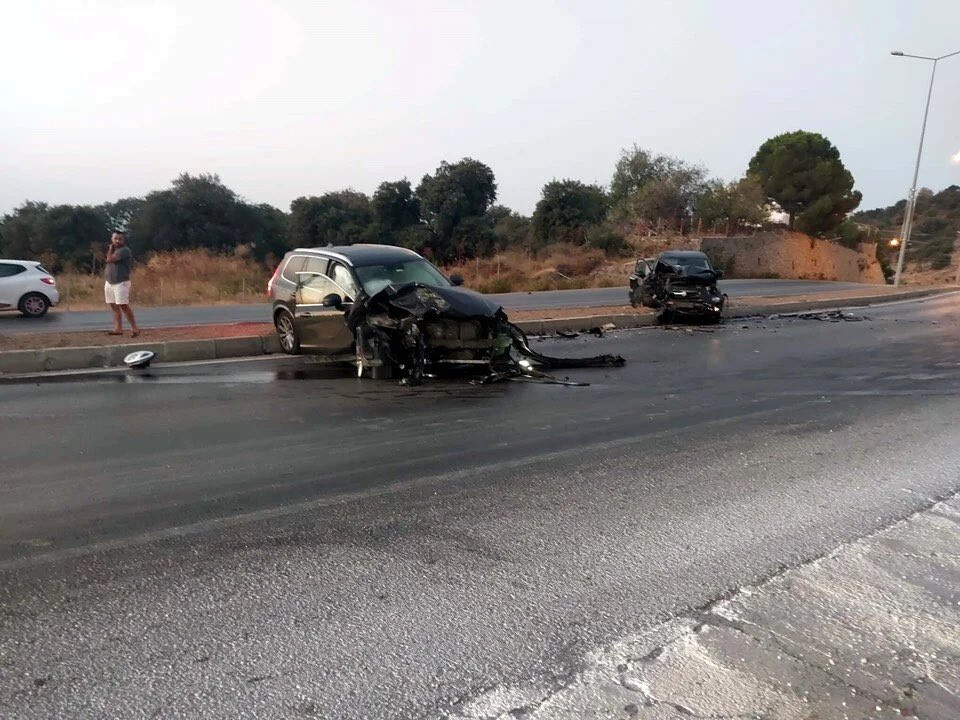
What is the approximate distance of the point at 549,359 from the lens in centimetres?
1085

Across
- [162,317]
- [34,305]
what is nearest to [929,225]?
[162,317]

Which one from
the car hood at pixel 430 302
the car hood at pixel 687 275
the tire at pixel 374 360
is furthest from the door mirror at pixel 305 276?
the car hood at pixel 687 275

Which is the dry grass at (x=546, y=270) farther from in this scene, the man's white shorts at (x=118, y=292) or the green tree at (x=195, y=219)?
the man's white shorts at (x=118, y=292)

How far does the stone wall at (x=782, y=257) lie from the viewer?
51812 mm

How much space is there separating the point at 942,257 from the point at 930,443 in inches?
3703

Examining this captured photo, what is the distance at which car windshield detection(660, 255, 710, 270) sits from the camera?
19328 mm

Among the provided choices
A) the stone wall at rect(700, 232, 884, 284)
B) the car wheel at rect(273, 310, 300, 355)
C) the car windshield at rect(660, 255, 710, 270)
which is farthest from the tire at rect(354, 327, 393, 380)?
the stone wall at rect(700, 232, 884, 284)

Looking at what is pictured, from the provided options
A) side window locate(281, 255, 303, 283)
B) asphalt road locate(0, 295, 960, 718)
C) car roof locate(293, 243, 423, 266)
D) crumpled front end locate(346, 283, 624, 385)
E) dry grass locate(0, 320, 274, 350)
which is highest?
car roof locate(293, 243, 423, 266)

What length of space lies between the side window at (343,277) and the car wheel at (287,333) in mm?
1260

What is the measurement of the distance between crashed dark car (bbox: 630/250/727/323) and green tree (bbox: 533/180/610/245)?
35330 mm

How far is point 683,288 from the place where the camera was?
734 inches

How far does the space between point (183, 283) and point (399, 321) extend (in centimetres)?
2525

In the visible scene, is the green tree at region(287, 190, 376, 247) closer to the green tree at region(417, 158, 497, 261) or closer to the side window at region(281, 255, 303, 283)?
the green tree at region(417, 158, 497, 261)

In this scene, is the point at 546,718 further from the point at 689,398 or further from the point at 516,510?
the point at 689,398
